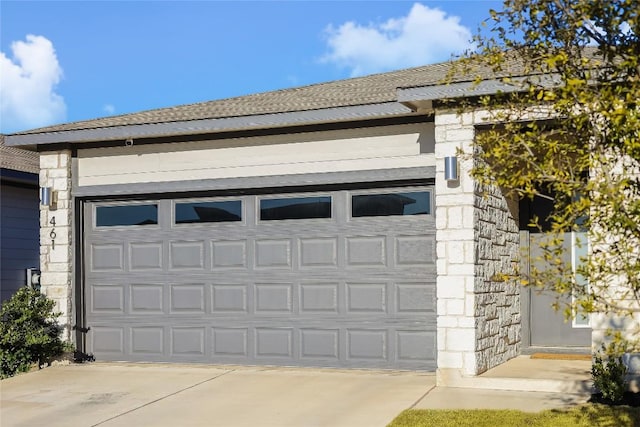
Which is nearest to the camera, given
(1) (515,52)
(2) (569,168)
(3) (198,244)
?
(2) (569,168)

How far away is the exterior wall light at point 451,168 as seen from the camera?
35.1ft

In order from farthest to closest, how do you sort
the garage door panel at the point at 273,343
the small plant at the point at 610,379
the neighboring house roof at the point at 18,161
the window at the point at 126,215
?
1. the neighboring house roof at the point at 18,161
2. the window at the point at 126,215
3. the garage door panel at the point at 273,343
4. the small plant at the point at 610,379

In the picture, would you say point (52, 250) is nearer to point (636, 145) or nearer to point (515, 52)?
point (515, 52)

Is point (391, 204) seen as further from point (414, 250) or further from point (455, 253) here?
point (455, 253)

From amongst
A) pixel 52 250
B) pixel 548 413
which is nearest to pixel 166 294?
pixel 52 250

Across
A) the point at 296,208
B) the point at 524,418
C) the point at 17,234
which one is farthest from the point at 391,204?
the point at 17,234

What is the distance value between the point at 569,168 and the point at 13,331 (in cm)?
952

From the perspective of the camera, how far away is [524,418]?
8555 mm

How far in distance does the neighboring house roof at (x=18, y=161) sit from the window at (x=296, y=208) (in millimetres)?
6422

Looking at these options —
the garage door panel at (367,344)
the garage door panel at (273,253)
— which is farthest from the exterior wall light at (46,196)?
the garage door panel at (367,344)

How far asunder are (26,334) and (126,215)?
91.9 inches

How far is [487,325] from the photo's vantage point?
1112 cm

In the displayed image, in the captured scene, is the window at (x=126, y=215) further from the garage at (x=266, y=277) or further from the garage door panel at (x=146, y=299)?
the garage door panel at (x=146, y=299)

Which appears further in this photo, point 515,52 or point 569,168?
point 515,52
